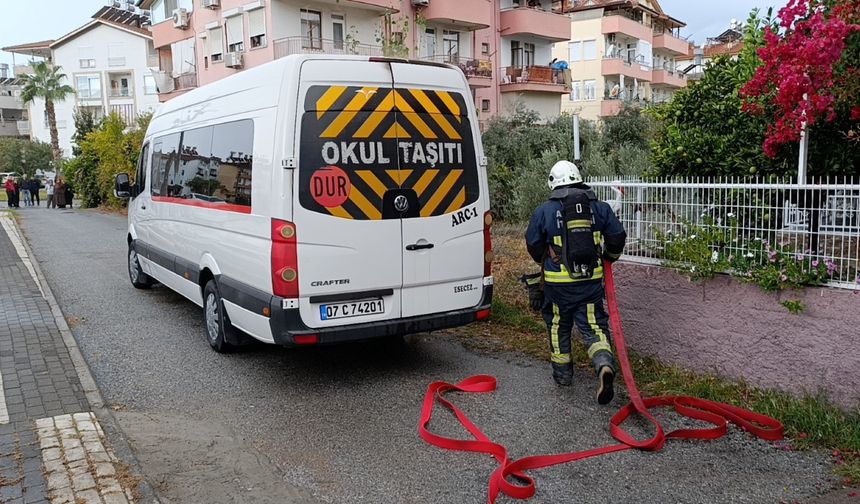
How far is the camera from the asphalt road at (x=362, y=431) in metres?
4.11

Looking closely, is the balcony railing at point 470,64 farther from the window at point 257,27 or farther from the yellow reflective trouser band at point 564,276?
the yellow reflective trouser band at point 564,276

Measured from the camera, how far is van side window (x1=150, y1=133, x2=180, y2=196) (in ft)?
27.0

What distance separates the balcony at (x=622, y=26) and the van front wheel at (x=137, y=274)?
154 feet

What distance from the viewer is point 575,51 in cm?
5322

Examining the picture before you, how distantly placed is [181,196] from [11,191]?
101 ft

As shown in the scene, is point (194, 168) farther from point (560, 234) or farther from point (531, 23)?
point (531, 23)

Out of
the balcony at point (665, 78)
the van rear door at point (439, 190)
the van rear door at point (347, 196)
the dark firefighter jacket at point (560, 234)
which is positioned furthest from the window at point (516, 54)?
the dark firefighter jacket at point (560, 234)

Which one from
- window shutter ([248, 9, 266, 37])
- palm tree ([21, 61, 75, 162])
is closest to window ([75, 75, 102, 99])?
palm tree ([21, 61, 75, 162])

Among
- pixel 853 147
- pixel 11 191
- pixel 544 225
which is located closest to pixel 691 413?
pixel 544 225

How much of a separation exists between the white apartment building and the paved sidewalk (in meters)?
53.1

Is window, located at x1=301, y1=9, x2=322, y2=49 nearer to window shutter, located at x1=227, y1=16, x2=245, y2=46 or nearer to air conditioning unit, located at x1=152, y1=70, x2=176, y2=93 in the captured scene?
window shutter, located at x1=227, y1=16, x2=245, y2=46

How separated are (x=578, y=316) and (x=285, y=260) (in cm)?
227

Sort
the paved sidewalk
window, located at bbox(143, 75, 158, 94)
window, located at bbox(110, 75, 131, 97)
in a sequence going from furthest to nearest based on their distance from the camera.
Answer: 1. window, located at bbox(110, 75, 131, 97)
2. window, located at bbox(143, 75, 158, 94)
3. the paved sidewalk

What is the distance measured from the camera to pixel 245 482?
4.23 metres
